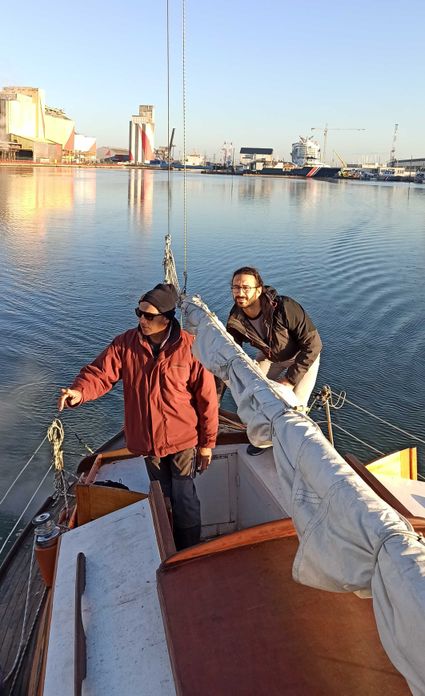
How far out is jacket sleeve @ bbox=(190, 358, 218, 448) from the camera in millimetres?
3311

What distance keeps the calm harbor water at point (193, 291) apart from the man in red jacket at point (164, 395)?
3461mm

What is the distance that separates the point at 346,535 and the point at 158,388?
1.73 meters

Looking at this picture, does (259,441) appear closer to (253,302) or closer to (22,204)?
(253,302)

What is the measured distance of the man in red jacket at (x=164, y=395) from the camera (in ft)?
10.4

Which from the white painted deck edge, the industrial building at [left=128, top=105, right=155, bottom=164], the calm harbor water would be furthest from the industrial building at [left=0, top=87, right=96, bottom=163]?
the white painted deck edge

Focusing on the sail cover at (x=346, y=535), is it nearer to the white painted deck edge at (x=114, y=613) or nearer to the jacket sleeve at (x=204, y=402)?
the jacket sleeve at (x=204, y=402)

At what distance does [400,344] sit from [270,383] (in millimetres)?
9633

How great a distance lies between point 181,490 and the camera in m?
3.40

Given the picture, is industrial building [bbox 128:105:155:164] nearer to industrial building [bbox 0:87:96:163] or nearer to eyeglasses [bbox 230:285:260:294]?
industrial building [bbox 0:87:96:163]

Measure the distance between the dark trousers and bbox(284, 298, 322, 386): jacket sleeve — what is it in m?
1.09

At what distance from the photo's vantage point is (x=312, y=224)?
31938mm

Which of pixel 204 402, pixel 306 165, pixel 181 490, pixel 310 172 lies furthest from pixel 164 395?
pixel 306 165

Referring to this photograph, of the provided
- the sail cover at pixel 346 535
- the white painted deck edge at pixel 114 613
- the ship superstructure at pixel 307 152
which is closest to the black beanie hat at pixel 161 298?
the sail cover at pixel 346 535

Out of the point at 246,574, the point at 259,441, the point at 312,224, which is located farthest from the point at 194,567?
the point at 312,224
